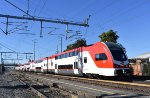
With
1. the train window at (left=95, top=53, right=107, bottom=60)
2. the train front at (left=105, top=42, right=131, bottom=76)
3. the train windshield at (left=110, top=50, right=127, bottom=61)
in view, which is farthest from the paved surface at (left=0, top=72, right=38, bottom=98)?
the train windshield at (left=110, top=50, right=127, bottom=61)

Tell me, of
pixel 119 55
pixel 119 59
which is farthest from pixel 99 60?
pixel 119 59

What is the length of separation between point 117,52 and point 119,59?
0.85 meters

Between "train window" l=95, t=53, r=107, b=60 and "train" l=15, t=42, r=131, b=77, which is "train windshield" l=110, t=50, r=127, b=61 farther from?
"train window" l=95, t=53, r=107, b=60

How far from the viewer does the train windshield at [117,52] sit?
27.3 meters

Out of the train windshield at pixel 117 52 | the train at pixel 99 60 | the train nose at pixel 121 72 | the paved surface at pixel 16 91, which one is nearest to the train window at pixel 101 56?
the train at pixel 99 60

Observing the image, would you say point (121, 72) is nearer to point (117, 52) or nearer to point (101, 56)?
point (117, 52)

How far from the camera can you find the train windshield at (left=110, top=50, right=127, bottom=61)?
89.2 feet

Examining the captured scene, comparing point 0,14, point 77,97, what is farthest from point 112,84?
point 0,14

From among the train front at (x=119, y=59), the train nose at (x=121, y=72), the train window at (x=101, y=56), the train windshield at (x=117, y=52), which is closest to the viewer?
the train nose at (x=121, y=72)

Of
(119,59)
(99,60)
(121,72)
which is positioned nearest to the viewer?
(121,72)

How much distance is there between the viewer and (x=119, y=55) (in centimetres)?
2775

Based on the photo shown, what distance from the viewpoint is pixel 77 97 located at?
14531 millimetres

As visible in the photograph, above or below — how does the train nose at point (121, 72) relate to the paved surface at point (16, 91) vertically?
above

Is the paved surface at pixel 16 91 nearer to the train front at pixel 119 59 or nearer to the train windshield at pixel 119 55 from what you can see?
the train front at pixel 119 59
